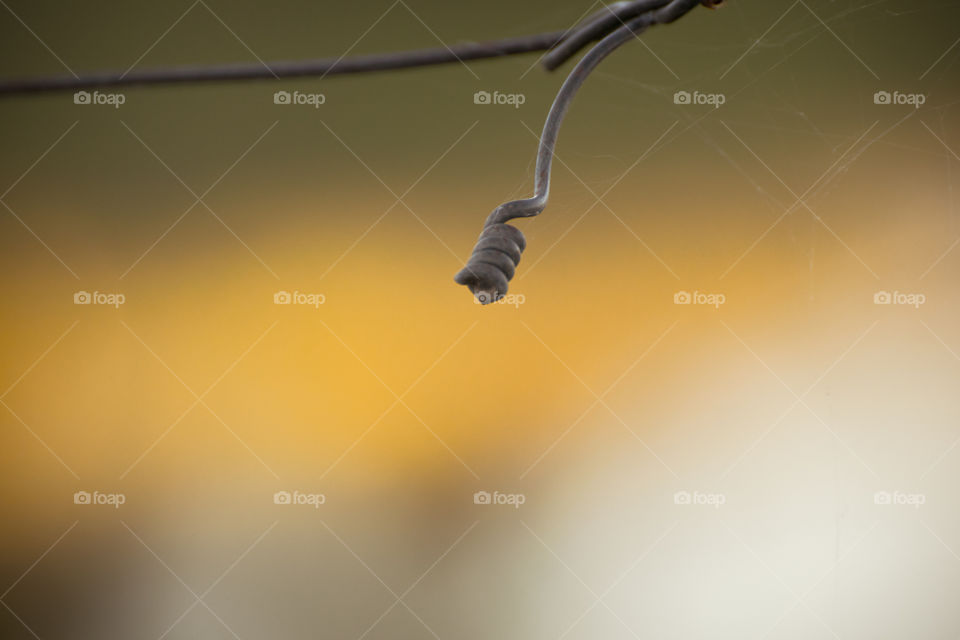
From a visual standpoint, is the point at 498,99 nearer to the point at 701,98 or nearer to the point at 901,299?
the point at 701,98

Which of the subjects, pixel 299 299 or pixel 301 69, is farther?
pixel 299 299

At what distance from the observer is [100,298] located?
177cm

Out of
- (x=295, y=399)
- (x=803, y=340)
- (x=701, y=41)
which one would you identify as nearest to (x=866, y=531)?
(x=803, y=340)

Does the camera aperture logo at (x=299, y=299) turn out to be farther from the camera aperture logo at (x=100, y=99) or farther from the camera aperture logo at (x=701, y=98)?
the camera aperture logo at (x=701, y=98)

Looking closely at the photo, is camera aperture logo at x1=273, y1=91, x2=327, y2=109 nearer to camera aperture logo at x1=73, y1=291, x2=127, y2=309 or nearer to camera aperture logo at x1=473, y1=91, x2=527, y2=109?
camera aperture logo at x1=473, y1=91, x2=527, y2=109

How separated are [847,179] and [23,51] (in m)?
2.09

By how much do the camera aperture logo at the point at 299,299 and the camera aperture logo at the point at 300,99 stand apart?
0.49 m

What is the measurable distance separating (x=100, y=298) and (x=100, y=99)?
510 millimetres

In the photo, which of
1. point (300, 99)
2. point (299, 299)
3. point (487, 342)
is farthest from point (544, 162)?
point (300, 99)

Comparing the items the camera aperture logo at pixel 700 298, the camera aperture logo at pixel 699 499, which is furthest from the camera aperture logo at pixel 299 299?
the camera aperture logo at pixel 699 499

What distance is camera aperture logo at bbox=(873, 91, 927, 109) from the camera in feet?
5.78

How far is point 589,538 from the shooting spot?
1.71m

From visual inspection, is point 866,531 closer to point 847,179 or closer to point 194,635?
point 847,179

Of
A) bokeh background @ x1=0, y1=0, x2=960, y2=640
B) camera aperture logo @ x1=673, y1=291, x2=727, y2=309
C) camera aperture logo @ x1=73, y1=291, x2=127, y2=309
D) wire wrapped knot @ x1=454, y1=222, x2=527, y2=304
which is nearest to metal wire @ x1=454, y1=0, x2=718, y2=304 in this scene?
wire wrapped knot @ x1=454, y1=222, x2=527, y2=304
